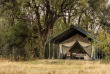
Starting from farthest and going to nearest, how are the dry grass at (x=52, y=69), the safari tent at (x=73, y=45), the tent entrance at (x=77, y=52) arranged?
the tent entrance at (x=77, y=52)
the safari tent at (x=73, y=45)
the dry grass at (x=52, y=69)

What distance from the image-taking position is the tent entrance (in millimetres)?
17169

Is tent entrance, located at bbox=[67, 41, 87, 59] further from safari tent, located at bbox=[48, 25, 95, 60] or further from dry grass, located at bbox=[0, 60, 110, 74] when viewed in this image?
dry grass, located at bbox=[0, 60, 110, 74]

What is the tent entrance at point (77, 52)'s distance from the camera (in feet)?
56.3

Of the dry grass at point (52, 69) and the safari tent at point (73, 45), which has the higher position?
the safari tent at point (73, 45)

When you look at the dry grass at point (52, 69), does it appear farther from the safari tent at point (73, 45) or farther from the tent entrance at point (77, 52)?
the tent entrance at point (77, 52)

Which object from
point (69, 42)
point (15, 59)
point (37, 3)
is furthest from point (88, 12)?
point (15, 59)

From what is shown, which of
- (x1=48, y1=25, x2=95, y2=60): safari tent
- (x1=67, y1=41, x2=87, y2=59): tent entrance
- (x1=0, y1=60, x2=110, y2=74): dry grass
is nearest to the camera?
(x1=0, y1=60, x2=110, y2=74): dry grass

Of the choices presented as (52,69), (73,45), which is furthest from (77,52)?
(52,69)

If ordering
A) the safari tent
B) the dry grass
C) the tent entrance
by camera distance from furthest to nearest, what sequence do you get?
the tent entrance → the safari tent → the dry grass

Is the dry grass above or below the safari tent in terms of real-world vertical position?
below

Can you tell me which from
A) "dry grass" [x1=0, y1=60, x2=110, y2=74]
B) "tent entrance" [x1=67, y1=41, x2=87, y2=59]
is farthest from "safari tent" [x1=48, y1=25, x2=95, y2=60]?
"dry grass" [x1=0, y1=60, x2=110, y2=74]

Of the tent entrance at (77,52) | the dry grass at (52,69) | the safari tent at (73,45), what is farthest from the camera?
the tent entrance at (77,52)

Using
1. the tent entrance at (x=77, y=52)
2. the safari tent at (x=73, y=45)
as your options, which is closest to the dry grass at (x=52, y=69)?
the safari tent at (x=73, y=45)

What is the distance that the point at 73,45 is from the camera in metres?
17.5
